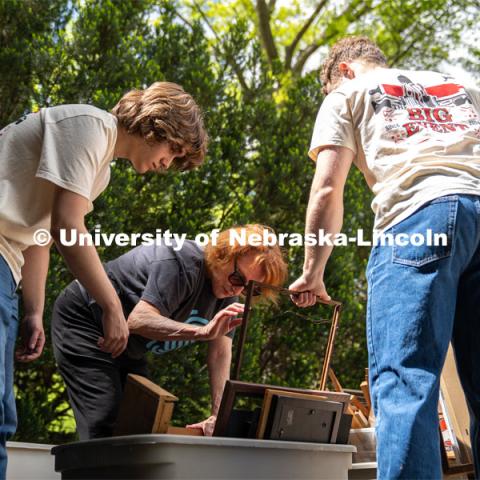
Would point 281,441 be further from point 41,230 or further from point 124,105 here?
point 124,105

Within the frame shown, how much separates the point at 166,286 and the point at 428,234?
3.84 ft

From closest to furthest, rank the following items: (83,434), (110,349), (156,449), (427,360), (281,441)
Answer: (427,360), (156,449), (110,349), (281,441), (83,434)

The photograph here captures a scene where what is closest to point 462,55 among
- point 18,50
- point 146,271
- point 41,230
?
point 18,50

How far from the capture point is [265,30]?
10.4 m

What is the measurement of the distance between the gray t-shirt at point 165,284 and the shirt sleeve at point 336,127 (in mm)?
858

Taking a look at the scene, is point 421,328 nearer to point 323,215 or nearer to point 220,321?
point 323,215

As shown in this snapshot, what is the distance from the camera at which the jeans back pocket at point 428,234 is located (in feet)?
5.57

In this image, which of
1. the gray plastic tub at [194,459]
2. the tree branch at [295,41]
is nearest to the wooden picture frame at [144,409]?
the gray plastic tub at [194,459]

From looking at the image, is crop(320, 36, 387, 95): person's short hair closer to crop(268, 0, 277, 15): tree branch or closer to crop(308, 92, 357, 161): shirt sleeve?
crop(308, 92, 357, 161): shirt sleeve

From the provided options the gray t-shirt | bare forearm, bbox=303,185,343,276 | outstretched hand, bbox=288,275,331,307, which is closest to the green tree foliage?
the gray t-shirt

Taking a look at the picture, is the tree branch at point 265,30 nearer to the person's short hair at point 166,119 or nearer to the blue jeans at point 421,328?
the person's short hair at point 166,119

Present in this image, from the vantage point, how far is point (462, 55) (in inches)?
438

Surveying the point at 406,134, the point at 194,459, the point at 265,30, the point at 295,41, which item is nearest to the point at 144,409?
the point at 194,459

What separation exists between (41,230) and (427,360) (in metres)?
1.09
